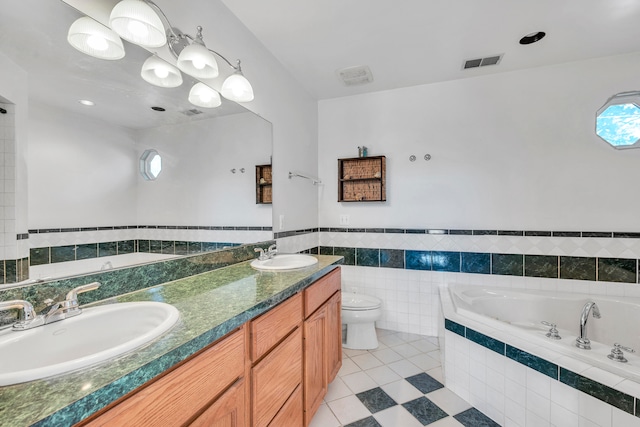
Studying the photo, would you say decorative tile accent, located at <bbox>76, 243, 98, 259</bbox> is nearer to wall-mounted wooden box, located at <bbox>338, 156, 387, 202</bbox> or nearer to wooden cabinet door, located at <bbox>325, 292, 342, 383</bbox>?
wooden cabinet door, located at <bbox>325, 292, 342, 383</bbox>

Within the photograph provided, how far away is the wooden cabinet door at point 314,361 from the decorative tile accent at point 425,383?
69cm

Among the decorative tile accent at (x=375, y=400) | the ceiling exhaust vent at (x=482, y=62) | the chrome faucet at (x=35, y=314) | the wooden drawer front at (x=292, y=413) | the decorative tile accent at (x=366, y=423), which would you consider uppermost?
the ceiling exhaust vent at (x=482, y=62)

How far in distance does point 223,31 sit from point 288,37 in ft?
1.63

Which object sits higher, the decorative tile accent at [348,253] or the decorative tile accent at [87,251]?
the decorative tile accent at [87,251]

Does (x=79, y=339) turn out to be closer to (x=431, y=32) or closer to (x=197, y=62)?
(x=197, y=62)

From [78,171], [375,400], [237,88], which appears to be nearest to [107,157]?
[78,171]

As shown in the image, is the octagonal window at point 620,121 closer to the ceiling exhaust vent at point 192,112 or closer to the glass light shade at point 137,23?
the ceiling exhaust vent at point 192,112

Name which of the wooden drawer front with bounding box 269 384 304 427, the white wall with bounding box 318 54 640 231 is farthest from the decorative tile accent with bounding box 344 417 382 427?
the white wall with bounding box 318 54 640 231

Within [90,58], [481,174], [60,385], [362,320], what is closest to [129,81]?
[90,58]

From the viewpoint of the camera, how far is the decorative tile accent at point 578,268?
2.23 meters

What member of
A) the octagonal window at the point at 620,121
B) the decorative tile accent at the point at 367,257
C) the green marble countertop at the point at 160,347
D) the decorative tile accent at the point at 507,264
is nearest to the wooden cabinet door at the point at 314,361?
the green marble countertop at the point at 160,347

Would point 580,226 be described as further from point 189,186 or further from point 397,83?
point 189,186

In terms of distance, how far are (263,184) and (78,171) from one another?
112 cm

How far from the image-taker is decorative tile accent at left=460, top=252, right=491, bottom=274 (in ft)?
8.17
